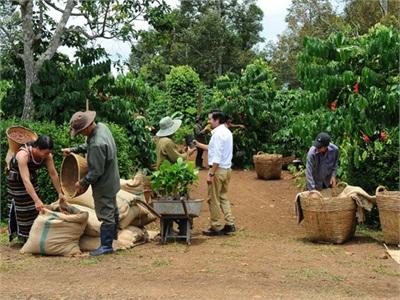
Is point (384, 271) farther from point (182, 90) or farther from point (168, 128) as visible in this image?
point (182, 90)

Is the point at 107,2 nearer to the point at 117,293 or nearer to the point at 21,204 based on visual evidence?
the point at 21,204

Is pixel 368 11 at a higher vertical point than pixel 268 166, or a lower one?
higher

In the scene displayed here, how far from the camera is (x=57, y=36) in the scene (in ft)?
35.8

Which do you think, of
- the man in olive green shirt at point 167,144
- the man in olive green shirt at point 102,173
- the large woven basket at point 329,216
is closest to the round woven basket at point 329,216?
the large woven basket at point 329,216

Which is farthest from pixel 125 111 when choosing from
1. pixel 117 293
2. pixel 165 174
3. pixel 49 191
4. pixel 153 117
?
pixel 153 117

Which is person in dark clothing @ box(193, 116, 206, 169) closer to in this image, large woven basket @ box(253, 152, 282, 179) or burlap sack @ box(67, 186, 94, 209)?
large woven basket @ box(253, 152, 282, 179)

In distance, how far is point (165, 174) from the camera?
7.97m

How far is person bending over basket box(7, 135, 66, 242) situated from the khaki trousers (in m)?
2.11

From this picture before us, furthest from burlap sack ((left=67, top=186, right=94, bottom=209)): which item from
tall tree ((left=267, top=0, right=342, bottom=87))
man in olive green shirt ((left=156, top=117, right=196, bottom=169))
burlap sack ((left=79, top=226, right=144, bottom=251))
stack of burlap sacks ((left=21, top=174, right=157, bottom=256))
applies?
tall tree ((left=267, top=0, right=342, bottom=87))

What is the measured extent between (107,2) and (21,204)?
4957 millimetres

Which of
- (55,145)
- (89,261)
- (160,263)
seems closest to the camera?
(160,263)

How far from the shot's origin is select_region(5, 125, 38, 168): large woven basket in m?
8.12

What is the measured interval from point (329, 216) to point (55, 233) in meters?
3.46

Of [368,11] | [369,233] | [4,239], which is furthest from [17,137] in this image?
[368,11]
